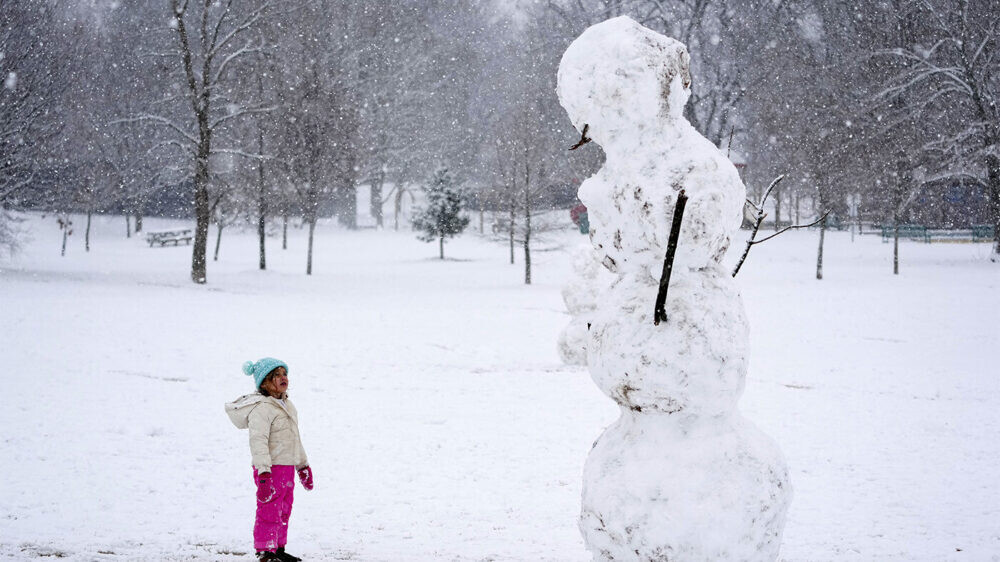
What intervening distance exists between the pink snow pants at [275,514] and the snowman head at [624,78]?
3.09m

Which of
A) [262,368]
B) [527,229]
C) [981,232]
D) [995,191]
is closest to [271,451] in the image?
[262,368]

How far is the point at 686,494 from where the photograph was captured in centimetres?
325

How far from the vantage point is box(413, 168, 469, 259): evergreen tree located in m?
37.3

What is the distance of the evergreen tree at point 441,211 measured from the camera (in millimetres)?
37312

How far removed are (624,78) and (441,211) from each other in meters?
34.2

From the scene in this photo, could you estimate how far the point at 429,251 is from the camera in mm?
39938

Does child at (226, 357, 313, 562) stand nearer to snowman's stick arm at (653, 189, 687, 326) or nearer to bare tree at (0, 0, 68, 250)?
snowman's stick arm at (653, 189, 687, 326)

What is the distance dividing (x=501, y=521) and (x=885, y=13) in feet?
105

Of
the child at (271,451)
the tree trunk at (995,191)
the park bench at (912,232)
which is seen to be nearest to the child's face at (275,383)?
the child at (271,451)

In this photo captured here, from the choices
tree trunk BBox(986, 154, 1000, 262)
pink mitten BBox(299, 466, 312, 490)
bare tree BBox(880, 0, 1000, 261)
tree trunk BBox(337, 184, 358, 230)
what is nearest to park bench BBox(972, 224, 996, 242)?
bare tree BBox(880, 0, 1000, 261)

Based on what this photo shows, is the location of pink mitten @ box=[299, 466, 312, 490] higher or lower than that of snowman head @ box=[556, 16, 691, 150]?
lower

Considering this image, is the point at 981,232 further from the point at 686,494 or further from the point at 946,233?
the point at 686,494

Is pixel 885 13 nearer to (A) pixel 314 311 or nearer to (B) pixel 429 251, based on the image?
(B) pixel 429 251

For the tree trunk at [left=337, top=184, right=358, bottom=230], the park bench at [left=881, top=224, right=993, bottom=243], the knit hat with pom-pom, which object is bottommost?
the knit hat with pom-pom
